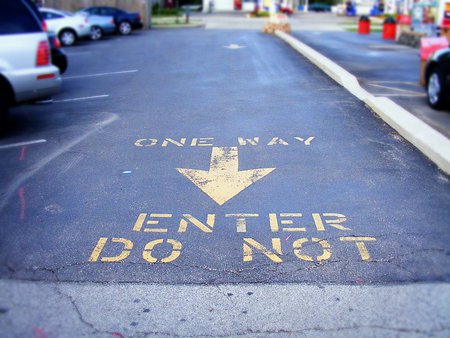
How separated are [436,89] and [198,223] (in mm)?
7261

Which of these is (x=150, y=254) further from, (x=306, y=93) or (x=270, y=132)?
(x=306, y=93)

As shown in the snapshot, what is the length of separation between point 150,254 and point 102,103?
727 centimetres

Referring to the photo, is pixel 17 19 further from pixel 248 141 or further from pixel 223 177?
pixel 223 177

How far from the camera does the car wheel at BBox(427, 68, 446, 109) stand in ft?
35.4

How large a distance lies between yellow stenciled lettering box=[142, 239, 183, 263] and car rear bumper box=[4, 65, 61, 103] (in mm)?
5300

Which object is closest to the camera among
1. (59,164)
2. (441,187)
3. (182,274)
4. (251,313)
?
(251,313)

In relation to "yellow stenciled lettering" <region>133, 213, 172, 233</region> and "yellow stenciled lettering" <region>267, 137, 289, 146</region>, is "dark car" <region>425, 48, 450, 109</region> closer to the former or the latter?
"yellow stenciled lettering" <region>267, 137, 289, 146</region>

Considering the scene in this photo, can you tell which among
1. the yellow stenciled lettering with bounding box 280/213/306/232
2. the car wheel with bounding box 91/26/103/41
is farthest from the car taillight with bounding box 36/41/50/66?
the car wheel with bounding box 91/26/103/41

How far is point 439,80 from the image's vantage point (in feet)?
35.8

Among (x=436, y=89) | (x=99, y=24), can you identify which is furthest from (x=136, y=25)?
(x=436, y=89)

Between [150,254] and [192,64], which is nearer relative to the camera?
[150,254]

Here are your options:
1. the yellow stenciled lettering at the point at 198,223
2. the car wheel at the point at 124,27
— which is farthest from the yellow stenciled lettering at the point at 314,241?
the car wheel at the point at 124,27

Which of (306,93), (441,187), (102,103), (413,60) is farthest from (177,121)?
(413,60)

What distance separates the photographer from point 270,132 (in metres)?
8.93
